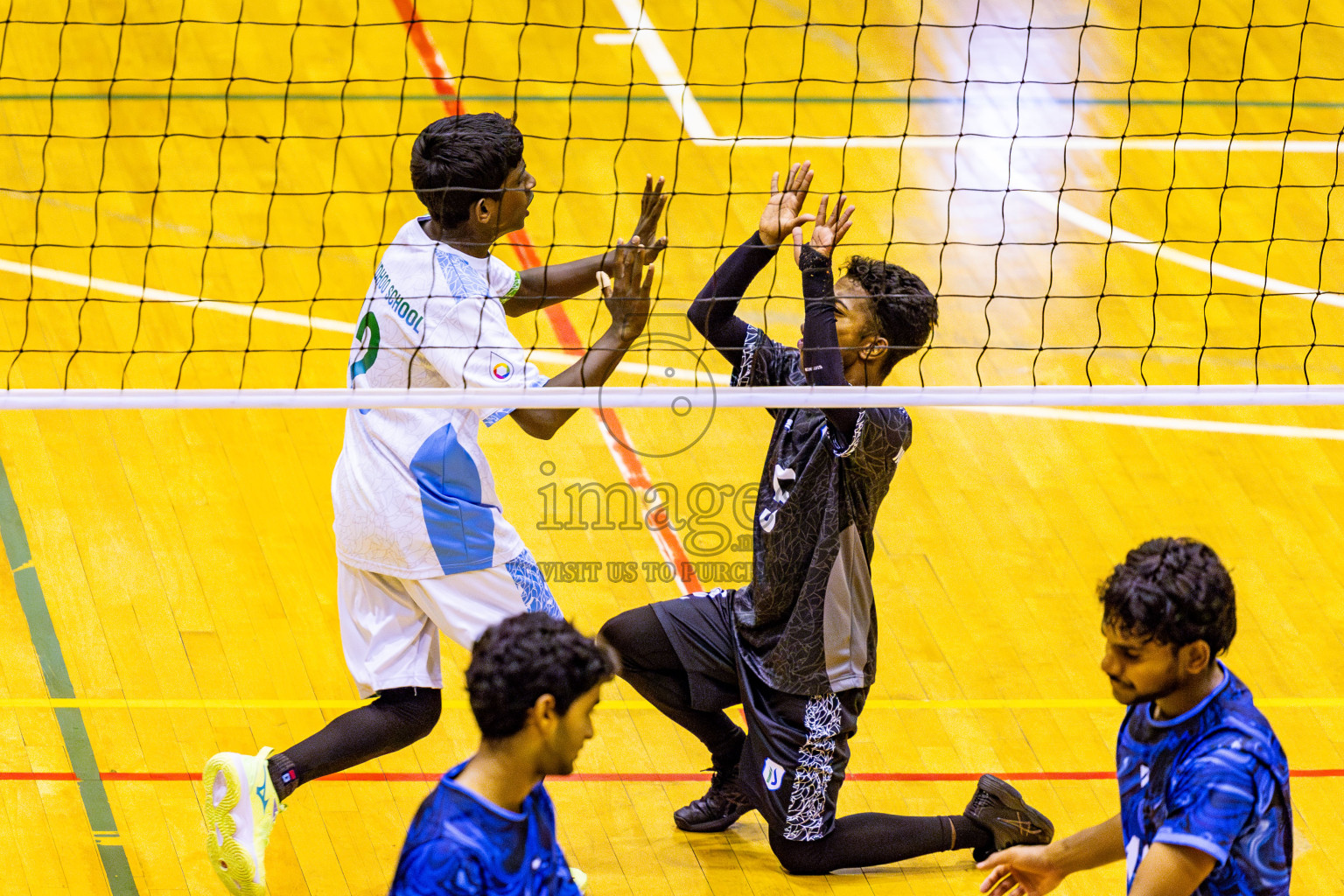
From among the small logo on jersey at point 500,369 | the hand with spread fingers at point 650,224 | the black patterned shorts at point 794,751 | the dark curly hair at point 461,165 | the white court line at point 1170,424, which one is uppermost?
the dark curly hair at point 461,165

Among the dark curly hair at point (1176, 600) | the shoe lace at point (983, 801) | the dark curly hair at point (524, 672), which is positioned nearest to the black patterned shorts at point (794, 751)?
the shoe lace at point (983, 801)

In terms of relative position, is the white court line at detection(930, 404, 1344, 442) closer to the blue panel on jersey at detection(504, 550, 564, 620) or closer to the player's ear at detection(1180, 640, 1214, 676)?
the blue panel on jersey at detection(504, 550, 564, 620)

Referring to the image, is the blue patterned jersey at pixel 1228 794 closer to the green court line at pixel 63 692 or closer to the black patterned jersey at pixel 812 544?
the black patterned jersey at pixel 812 544

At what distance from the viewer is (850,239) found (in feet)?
24.7

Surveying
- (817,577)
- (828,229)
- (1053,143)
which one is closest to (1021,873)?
(817,577)

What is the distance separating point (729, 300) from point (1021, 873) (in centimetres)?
176

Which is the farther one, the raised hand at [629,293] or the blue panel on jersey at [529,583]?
the blue panel on jersey at [529,583]

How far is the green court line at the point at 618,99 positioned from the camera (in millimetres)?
8469

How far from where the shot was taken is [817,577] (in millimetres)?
4109

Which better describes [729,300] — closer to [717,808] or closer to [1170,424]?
[717,808]

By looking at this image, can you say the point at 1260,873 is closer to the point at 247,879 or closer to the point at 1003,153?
the point at 247,879

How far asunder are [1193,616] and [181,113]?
7064mm

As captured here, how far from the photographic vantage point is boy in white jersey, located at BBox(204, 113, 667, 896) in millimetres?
3934

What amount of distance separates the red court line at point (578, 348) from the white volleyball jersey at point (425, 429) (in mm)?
1796
